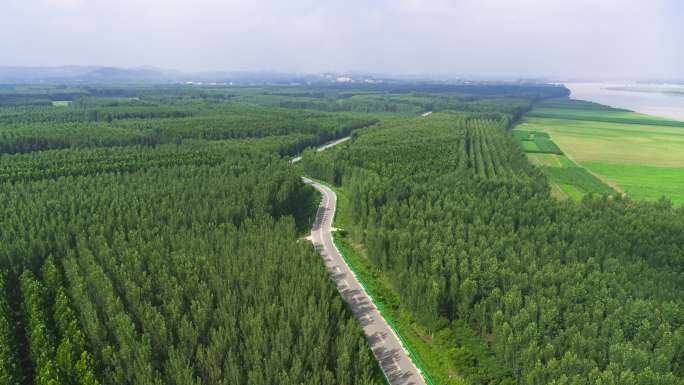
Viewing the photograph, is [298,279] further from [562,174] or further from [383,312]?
[562,174]

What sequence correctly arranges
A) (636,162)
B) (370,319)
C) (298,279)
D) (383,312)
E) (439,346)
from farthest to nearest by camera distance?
(636,162), (383,312), (370,319), (298,279), (439,346)

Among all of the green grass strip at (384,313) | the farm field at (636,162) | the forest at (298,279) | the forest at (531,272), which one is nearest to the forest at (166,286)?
the forest at (298,279)

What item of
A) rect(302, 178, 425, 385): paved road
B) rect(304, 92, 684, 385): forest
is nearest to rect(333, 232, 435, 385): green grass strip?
rect(302, 178, 425, 385): paved road

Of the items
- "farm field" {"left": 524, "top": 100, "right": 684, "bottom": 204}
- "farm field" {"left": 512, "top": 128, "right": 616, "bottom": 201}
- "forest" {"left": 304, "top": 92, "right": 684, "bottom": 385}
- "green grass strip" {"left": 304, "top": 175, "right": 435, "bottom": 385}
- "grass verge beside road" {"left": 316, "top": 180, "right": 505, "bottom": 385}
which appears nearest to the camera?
"forest" {"left": 304, "top": 92, "right": 684, "bottom": 385}

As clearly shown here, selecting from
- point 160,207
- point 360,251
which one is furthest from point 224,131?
point 360,251

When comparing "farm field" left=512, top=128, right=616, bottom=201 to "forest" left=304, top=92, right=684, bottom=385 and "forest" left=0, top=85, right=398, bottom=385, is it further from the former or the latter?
"forest" left=0, top=85, right=398, bottom=385

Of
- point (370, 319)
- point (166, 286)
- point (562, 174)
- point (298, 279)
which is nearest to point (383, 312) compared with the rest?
point (370, 319)
